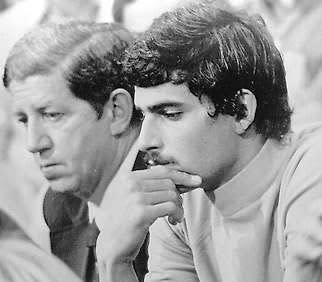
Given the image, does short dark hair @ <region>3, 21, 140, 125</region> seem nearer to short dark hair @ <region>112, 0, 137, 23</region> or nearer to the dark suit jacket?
short dark hair @ <region>112, 0, 137, 23</region>

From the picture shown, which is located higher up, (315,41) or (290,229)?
(315,41)

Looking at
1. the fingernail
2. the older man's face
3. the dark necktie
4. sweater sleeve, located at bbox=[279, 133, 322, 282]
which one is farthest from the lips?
sweater sleeve, located at bbox=[279, 133, 322, 282]

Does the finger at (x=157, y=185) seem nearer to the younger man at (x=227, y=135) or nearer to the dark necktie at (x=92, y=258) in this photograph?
the younger man at (x=227, y=135)

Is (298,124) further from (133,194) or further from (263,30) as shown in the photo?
(133,194)

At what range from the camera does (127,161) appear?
4.67 feet

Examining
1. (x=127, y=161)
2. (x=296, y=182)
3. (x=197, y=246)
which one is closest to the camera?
(x=296, y=182)

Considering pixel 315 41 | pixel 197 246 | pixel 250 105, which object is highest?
pixel 315 41

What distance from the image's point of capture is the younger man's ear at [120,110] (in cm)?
142

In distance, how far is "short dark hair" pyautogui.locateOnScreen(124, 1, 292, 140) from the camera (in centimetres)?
121

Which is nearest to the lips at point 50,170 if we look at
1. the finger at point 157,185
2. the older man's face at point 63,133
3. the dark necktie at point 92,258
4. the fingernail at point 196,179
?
the older man's face at point 63,133

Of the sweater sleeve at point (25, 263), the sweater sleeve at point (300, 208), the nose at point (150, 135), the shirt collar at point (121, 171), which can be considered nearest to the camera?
the sweater sleeve at point (300, 208)

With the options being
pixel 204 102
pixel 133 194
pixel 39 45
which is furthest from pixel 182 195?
pixel 39 45

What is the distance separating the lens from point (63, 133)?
4.87 ft

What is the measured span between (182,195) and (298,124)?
0.82 ft
